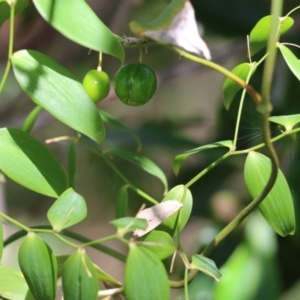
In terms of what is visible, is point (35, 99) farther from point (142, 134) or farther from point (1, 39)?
point (1, 39)

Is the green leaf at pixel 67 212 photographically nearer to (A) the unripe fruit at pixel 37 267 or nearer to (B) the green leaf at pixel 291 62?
(A) the unripe fruit at pixel 37 267

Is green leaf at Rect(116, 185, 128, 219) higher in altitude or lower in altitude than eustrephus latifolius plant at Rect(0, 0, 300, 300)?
lower

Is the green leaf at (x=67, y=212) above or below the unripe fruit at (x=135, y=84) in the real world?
below

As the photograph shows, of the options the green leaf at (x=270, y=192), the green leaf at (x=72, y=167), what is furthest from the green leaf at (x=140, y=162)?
the green leaf at (x=270, y=192)

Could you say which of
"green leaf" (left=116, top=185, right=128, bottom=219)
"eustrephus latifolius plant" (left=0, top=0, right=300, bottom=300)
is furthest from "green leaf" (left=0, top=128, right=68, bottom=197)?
"green leaf" (left=116, top=185, right=128, bottom=219)

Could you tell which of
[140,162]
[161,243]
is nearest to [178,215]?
[161,243]

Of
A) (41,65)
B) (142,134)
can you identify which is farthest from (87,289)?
(142,134)

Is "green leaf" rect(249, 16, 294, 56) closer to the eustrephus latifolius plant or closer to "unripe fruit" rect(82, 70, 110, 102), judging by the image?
the eustrephus latifolius plant
